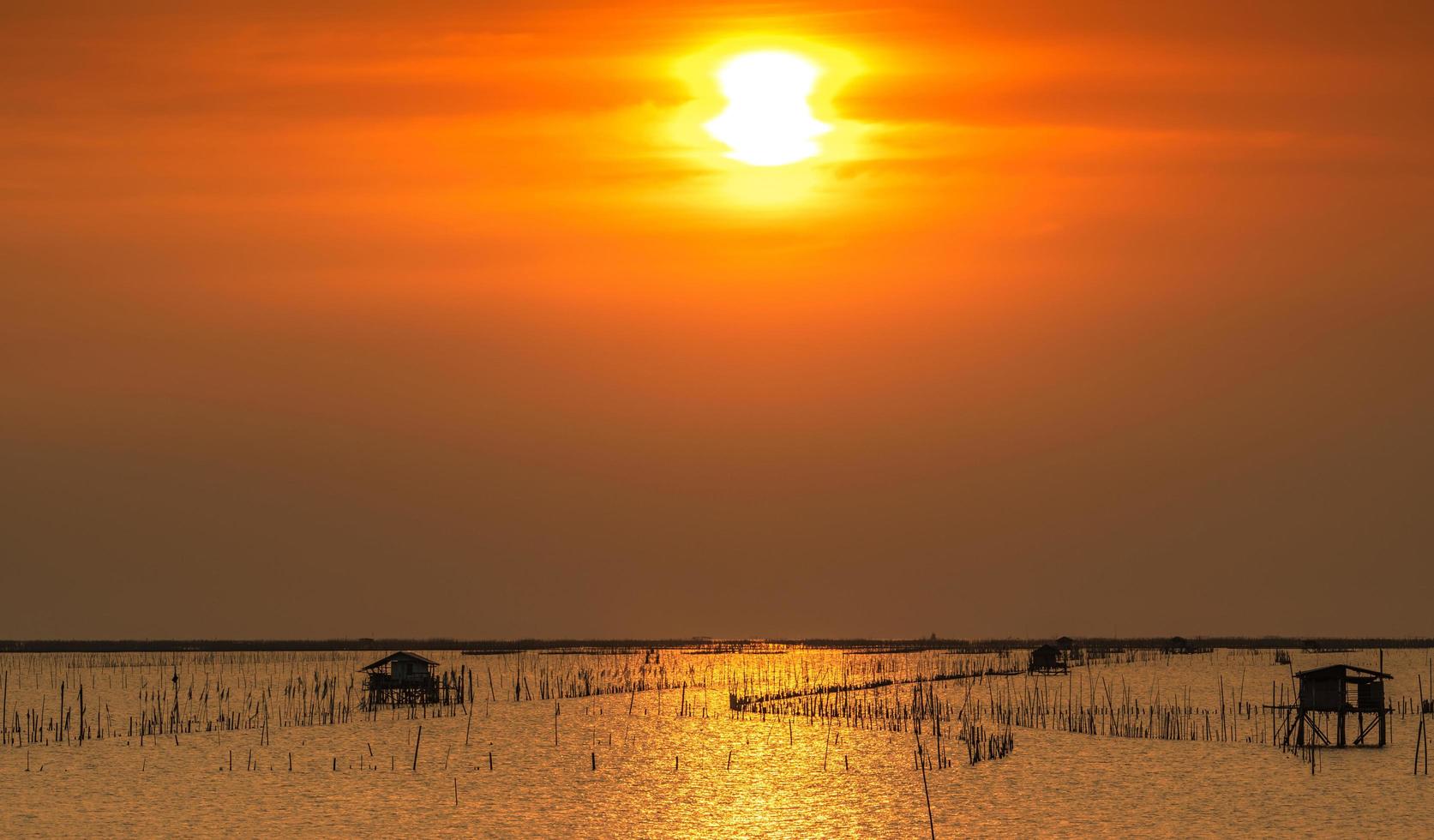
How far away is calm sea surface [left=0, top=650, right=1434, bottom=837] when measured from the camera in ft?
100

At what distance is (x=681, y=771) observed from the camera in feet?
127

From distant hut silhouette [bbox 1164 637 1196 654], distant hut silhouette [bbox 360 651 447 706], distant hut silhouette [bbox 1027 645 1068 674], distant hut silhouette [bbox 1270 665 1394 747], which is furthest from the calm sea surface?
distant hut silhouette [bbox 1164 637 1196 654]

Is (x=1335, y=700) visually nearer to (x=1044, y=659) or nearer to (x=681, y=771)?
(x=681, y=771)

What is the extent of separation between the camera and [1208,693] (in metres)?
68.7

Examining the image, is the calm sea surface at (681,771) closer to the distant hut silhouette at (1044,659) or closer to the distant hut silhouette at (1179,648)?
the distant hut silhouette at (1044,659)

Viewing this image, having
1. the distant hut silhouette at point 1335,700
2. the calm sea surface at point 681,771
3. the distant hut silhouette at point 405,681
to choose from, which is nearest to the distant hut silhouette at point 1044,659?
the calm sea surface at point 681,771

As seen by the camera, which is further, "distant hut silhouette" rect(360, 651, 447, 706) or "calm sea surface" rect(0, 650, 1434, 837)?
"distant hut silhouette" rect(360, 651, 447, 706)

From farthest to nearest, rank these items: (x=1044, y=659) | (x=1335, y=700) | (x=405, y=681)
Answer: (x=1044, y=659)
(x=405, y=681)
(x=1335, y=700)

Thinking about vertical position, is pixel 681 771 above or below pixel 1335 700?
below

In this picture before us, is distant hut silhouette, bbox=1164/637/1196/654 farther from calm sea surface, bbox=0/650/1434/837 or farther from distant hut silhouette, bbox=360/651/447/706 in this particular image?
distant hut silhouette, bbox=360/651/447/706

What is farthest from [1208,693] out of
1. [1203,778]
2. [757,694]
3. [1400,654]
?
[1400,654]

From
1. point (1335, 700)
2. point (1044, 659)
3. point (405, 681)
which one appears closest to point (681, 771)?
point (1335, 700)

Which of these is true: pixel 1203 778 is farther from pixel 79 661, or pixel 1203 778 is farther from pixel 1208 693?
pixel 79 661

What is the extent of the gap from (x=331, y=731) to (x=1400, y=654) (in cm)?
11145
